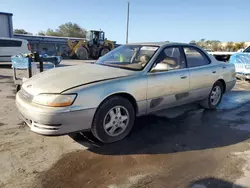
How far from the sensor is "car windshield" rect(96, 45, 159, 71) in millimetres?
3766

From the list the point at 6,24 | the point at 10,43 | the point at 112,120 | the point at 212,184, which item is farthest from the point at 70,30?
the point at 212,184

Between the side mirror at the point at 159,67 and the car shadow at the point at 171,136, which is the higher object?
the side mirror at the point at 159,67

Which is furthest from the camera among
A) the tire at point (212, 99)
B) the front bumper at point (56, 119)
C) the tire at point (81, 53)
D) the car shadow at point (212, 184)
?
the tire at point (81, 53)

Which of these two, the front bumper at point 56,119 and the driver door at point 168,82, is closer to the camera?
the front bumper at point 56,119

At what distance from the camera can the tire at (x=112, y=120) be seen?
3.08 meters

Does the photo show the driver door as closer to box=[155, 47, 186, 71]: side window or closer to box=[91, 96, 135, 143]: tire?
box=[155, 47, 186, 71]: side window

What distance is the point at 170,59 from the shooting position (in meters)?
4.07

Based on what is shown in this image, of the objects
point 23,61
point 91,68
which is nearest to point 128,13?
point 23,61

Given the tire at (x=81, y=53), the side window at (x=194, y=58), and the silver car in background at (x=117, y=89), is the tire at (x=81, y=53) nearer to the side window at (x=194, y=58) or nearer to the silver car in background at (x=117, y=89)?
the silver car in background at (x=117, y=89)

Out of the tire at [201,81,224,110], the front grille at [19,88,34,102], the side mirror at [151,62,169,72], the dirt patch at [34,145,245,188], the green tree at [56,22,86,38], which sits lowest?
the dirt patch at [34,145,245,188]

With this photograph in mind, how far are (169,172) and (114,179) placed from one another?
676mm

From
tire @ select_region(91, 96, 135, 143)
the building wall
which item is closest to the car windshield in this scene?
tire @ select_region(91, 96, 135, 143)

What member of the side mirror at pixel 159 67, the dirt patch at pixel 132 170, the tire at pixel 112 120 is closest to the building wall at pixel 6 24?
the side mirror at pixel 159 67

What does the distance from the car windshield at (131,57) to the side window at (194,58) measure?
2.80 feet
